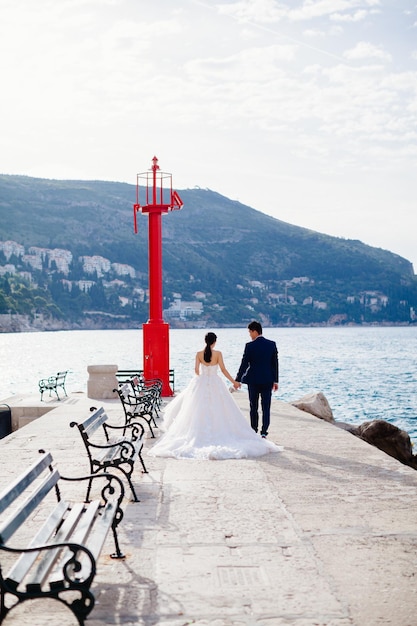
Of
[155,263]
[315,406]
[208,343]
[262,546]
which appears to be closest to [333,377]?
[315,406]

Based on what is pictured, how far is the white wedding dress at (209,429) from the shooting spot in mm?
10039

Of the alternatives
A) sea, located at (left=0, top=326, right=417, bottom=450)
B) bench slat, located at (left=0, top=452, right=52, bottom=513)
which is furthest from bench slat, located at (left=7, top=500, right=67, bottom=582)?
sea, located at (left=0, top=326, right=417, bottom=450)

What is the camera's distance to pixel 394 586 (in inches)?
196

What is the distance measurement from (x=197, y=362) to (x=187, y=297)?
18637 cm

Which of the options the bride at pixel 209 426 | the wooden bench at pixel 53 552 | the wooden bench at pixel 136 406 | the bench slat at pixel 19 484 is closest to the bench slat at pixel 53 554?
the wooden bench at pixel 53 552

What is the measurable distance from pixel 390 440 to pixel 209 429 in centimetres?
721

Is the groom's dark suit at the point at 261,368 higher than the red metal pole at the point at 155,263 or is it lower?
lower

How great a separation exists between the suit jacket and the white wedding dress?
0.53 metres

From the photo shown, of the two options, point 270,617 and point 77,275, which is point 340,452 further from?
point 77,275

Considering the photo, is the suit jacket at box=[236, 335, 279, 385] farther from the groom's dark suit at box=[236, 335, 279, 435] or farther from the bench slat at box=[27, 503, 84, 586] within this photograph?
the bench slat at box=[27, 503, 84, 586]

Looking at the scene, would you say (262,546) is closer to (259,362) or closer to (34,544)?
(34,544)

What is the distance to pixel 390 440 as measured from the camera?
1650 cm

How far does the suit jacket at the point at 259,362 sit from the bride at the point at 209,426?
1.53 ft

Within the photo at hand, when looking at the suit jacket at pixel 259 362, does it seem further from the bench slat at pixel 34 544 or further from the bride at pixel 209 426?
the bench slat at pixel 34 544
